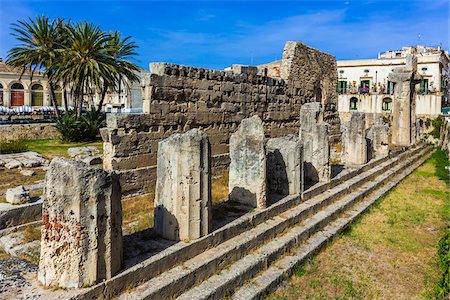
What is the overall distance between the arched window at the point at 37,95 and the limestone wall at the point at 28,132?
24758 mm

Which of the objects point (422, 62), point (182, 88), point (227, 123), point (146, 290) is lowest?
point (146, 290)

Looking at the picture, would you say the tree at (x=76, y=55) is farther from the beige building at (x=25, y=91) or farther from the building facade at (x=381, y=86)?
the building facade at (x=381, y=86)

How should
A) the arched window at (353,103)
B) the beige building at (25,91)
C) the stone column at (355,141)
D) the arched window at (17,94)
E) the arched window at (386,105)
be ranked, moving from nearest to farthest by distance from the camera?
the stone column at (355,141) < the arched window at (386,105) < the beige building at (25,91) < the arched window at (353,103) < the arched window at (17,94)

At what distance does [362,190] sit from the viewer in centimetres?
955

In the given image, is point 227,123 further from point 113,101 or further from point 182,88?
point 113,101

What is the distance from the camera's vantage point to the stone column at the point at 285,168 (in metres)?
7.34

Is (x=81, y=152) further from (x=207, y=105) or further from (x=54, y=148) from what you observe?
(x=207, y=105)

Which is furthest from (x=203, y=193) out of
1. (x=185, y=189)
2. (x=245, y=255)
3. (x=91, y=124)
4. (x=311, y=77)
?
(x=91, y=124)

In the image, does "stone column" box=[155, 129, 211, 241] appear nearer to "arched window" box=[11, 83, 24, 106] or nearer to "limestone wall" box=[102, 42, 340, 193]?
"limestone wall" box=[102, 42, 340, 193]

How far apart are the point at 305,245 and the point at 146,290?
3.18 metres

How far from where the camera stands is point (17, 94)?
41531 millimetres

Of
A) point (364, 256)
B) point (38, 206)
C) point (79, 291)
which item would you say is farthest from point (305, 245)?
point (38, 206)

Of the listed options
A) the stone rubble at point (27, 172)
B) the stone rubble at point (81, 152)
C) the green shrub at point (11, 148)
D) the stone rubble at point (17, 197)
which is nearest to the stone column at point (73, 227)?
the stone rubble at point (17, 197)

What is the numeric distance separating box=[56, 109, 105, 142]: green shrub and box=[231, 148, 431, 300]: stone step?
14.8m
